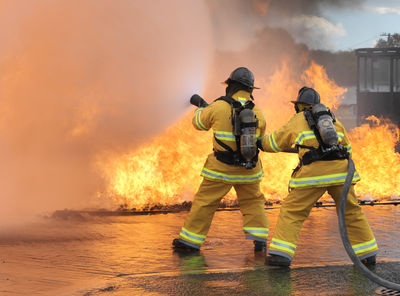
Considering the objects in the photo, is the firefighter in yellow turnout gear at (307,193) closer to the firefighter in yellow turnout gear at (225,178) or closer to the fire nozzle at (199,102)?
the firefighter in yellow turnout gear at (225,178)

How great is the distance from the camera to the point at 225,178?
6.35 meters

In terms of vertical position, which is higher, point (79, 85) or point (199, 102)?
point (79, 85)

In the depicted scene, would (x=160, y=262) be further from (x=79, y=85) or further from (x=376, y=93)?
(x=376, y=93)

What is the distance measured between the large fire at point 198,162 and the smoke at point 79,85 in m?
0.38

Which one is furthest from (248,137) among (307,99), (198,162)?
(198,162)

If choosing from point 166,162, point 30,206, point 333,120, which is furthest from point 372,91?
point 333,120

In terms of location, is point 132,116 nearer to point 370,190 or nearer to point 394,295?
point 370,190

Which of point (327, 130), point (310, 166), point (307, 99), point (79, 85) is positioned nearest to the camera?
point (327, 130)

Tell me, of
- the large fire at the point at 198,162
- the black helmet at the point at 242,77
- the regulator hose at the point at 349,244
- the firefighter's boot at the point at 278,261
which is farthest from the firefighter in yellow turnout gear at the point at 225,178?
the large fire at the point at 198,162

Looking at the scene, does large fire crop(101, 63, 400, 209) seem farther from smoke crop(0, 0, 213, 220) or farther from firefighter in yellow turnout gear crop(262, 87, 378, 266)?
firefighter in yellow turnout gear crop(262, 87, 378, 266)

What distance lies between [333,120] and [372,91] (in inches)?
715

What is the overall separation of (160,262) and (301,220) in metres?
1.29

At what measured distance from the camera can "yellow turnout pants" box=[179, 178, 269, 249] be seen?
251 inches

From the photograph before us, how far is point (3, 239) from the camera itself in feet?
21.8
